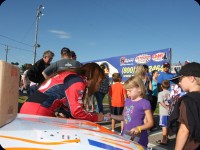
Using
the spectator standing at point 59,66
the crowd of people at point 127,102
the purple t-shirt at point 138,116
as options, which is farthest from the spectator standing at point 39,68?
the purple t-shirt at point 138,116

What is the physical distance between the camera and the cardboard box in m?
1.85

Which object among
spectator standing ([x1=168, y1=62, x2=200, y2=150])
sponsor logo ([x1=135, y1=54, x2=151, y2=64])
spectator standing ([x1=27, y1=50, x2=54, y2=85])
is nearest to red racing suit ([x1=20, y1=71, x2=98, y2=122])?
spectator standing ([x1=168, y1=62, x2=200, y2=150])

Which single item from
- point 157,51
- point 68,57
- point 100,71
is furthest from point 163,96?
point 157,51

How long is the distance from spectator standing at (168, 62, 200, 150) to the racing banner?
11.2 m

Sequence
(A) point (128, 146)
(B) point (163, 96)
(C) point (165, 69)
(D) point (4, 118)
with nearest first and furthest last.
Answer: (D) point (4, 118) < (A) point (128, 146) < (B) point (163, 96) < (C) point (165, 69)

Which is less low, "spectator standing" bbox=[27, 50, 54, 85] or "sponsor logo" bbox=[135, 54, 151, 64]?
"sponsor logo" bbox=[135, 54, 151, 64]

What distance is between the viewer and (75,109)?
2.69 metres

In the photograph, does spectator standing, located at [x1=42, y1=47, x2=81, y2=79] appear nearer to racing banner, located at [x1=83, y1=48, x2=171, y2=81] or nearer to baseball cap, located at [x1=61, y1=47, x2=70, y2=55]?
baseball cap, located at [x1=61, y1=47, x2=70, y2=55]

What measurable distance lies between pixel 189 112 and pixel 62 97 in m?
1.22

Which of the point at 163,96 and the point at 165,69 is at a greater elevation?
the point at 165,69

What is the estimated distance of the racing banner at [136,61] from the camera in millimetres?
14378

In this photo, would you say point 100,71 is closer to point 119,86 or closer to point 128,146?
point 128,146

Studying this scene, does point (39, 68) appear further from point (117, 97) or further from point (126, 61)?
point (126, 61)

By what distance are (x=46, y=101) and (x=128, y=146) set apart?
1.14 metres
